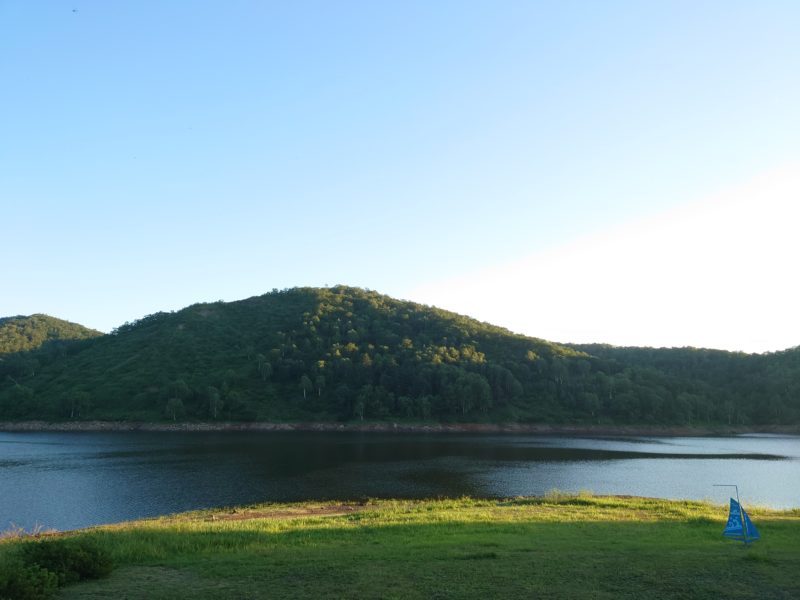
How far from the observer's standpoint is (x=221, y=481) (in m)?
47.7

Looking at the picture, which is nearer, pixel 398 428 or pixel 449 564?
pixel 449 564

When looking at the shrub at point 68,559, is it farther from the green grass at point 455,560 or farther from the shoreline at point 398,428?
the shoreline at point 398,428

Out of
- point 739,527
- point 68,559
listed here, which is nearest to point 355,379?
point 739,527

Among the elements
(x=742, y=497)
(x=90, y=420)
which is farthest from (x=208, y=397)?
(x=742, y=497)

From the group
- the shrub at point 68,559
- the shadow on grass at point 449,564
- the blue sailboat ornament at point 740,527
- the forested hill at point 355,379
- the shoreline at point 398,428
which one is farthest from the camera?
the forested hill at point 355,379

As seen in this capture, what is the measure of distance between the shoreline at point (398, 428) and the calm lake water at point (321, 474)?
30472mm

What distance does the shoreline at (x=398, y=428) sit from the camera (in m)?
116

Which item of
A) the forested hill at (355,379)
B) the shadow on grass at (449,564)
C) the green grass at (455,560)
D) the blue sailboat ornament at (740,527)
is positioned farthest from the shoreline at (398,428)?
the blue sailboat ornament at (740,527)

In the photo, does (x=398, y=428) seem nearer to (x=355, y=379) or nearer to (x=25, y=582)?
(x=355, y=379)

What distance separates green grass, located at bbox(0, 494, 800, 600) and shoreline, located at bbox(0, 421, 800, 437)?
10266 centimetres

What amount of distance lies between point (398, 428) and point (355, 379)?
88.1ft

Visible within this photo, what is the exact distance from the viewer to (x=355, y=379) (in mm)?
147250

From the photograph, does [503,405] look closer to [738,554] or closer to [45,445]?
[45,445]

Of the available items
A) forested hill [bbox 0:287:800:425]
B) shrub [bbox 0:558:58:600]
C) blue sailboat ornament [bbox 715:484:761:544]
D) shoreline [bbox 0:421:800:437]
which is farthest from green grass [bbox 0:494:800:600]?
forested hill [bbox 0:287:800:425]
